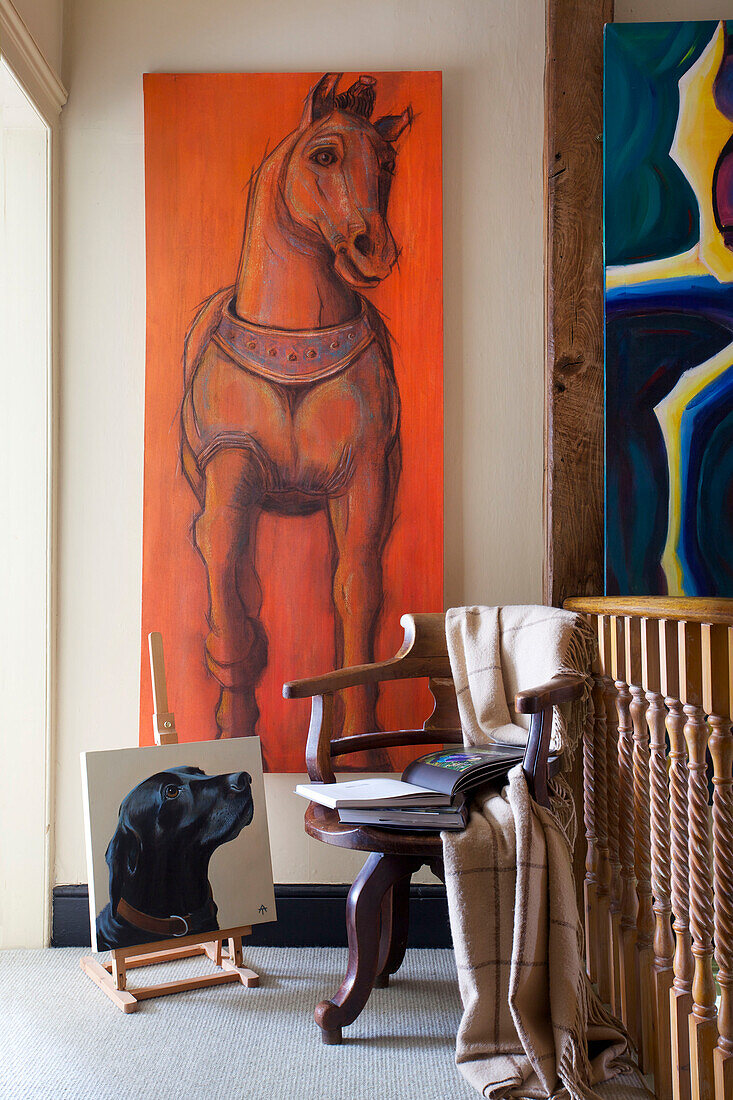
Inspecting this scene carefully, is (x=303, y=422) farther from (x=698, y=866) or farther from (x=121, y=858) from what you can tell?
→ (x=698, y=866)

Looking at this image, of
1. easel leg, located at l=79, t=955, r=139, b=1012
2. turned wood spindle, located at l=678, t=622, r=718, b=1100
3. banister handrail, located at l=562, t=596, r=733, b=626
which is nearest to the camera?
banister handrail, located at l=562, t=596, r=733, b=626

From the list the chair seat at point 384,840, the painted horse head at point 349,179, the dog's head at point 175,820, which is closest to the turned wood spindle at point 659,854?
the chair seat at point 384,840

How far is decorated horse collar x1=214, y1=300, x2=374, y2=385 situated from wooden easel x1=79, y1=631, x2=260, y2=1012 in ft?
2.44

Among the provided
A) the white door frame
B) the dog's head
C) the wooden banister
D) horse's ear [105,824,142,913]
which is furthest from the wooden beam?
the white door frame

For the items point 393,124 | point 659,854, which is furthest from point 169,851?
point 393,124

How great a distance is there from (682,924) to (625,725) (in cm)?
39

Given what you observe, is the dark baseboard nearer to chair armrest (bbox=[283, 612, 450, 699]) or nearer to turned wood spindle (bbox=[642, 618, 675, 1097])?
chair armrest (bbox=[283, 612, 450, 699])

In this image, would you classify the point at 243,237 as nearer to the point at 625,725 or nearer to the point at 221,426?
the point at 221,426

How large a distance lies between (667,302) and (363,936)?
1625 millimetres

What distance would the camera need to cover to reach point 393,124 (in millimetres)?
2158

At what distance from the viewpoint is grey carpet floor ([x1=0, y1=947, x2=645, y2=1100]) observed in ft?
4.99

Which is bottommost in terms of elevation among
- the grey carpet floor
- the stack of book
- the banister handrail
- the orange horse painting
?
the grey carpet floor

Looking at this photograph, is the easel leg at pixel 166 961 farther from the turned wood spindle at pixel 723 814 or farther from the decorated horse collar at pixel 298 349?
the decorated horse collar at pixel 298 349
